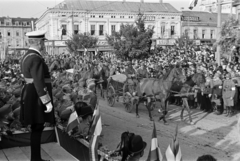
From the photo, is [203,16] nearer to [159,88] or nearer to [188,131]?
[159,88]

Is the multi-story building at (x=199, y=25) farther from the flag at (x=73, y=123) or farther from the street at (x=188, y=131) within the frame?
the flag at (x=73, y=123)

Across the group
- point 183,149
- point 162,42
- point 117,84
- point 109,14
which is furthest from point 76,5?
point 183,149

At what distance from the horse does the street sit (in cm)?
70

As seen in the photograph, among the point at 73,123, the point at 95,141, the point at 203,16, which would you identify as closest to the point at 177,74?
the point at 73,123

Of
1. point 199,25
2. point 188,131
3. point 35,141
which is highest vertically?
point 199,25

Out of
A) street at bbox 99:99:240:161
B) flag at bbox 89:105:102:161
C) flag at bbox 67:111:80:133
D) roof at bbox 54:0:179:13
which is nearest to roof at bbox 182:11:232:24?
roof at bbox 54:0:179:13

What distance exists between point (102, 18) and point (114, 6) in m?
4.18

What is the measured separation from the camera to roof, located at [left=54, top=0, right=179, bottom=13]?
5634 centimetres

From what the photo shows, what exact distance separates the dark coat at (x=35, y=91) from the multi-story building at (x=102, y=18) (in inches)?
1832

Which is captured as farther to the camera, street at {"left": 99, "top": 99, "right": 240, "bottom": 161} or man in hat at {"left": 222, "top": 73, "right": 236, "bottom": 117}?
man in hat at {"left": 222, "top": 73, "right": 236, "bottom": 117}

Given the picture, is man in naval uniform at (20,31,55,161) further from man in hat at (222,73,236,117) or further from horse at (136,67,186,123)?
man in hat at (222,73,236,117)

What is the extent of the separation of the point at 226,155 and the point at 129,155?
156 inches

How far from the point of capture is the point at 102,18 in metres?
57.4

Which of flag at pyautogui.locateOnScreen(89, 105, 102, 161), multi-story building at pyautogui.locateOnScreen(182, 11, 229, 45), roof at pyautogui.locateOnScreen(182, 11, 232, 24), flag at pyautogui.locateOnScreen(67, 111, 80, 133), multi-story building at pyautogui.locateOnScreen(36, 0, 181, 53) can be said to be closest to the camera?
flag at pyautogui.locateOnScreen(89, 105, 102, 161)
